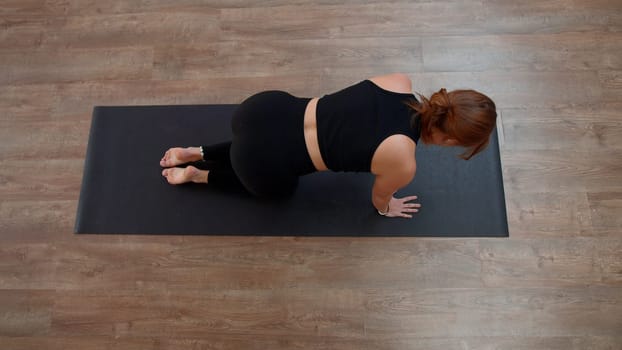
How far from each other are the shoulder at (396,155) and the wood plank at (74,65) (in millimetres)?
1457

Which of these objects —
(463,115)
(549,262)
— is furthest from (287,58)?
(549,262)

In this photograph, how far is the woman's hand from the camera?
1.82 meters

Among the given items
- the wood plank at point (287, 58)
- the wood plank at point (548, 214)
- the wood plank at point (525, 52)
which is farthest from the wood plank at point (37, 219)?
the wood plank at point (548, 214)

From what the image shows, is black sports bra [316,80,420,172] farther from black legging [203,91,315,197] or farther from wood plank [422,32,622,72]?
wood plank [422,32,622,72]

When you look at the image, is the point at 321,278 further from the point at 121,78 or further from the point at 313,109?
the point at 121,78

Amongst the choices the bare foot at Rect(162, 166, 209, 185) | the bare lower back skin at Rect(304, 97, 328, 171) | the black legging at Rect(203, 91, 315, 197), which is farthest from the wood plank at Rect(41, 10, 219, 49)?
the bare lower back skin at Rect(304, 97, 328, 171)

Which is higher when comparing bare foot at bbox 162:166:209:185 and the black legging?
the black legging

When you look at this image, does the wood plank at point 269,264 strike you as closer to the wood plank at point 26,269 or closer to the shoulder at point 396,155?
the wood plank at point 26,269

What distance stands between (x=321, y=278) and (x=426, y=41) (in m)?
1.30

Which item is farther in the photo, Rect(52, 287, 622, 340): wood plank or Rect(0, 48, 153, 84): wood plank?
Rect(0, 48, 153, 84): wood plank

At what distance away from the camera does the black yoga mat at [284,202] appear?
1.86 metres

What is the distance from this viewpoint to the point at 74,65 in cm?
225

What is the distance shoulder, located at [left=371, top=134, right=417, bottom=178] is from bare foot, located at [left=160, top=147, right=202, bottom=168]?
90cm

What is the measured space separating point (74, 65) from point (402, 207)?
6.06 ft
